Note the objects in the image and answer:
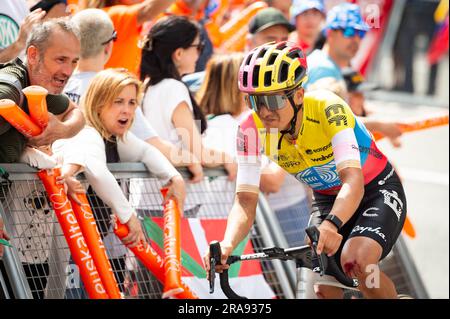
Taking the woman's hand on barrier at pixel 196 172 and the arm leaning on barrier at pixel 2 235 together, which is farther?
the woman's hand on barrier at pixel 196 172

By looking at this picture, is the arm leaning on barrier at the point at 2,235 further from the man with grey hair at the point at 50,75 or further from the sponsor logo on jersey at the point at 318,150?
the sponsor logo on jersey at the point at 318,150

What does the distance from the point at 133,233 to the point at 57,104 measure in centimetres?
96

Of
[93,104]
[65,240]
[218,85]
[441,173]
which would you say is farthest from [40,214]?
[441,173]

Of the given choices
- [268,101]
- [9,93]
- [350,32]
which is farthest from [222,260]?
[350,32]

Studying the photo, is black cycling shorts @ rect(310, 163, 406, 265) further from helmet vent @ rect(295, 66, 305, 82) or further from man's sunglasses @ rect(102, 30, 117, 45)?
man's sunglasses @ rect(102, 30, 117, 45)

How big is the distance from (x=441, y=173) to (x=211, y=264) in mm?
8542

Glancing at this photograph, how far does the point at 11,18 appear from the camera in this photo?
6.78 m

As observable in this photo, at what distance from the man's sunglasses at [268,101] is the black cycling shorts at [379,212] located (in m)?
0.83

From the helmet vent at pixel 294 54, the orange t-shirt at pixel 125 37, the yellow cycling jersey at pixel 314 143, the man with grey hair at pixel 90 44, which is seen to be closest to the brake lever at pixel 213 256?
the yellow cycling jersey at pixel 314 143

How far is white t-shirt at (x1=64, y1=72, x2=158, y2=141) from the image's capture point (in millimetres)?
6988

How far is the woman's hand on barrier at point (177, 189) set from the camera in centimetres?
698

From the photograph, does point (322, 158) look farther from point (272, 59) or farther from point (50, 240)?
point (50, 240)

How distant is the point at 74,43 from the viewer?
632 cm
